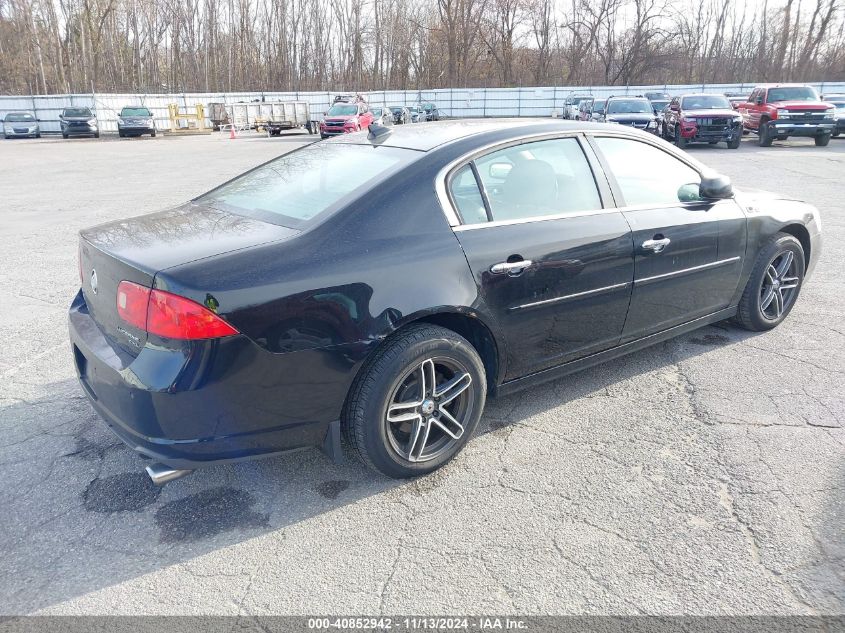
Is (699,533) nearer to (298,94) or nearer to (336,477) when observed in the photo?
(336,477)

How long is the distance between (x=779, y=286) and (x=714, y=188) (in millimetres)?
1308

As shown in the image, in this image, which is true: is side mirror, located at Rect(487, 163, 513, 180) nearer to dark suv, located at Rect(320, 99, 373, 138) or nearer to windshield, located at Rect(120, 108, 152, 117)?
dark suv, located at Rect(320, 99, 373, 138)

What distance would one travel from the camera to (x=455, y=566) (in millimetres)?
2514

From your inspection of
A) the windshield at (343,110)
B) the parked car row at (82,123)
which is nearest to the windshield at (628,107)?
the windshield at (343,110)

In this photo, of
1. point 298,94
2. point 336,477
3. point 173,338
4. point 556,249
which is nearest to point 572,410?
point 556,249

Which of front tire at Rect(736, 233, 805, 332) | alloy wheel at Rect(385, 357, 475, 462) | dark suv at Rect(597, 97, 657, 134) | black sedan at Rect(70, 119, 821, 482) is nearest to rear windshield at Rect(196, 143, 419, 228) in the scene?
black sedan at Rect(70, 119, 821, 482)

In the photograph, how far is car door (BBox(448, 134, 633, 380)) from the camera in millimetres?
3191

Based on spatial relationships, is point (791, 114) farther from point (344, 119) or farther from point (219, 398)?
point (219, 398)

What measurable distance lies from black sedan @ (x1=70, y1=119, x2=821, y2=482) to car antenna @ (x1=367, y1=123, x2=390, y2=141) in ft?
0.05

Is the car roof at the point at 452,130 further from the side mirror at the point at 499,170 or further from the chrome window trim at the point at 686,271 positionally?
the chrome window trim at the point at 686,271

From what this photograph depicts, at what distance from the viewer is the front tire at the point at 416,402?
111 inches

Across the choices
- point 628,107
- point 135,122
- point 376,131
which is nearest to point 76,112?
point 135,122

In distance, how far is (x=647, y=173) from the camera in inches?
159

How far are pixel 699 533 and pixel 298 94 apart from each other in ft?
146
